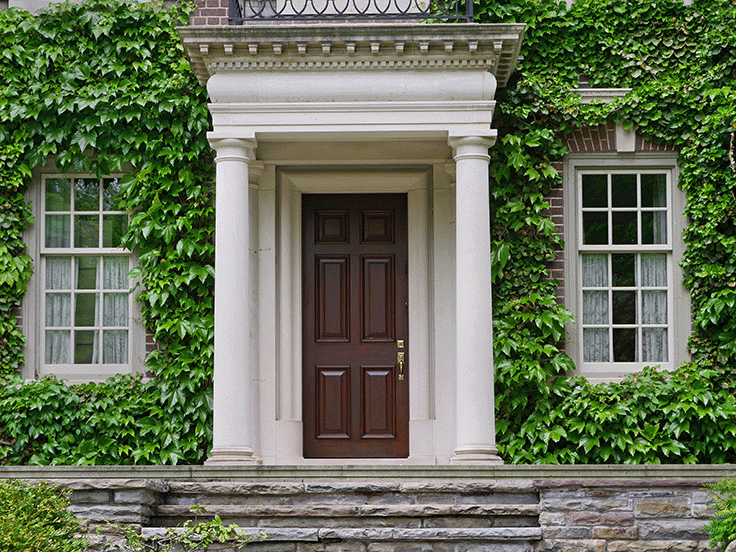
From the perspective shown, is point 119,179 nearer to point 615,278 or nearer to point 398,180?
point 398,180

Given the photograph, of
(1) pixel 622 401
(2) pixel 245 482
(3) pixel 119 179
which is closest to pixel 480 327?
(1) pixel 622 401

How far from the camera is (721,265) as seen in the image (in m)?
9.07

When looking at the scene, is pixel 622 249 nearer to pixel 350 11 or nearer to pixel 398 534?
pixel 350 11

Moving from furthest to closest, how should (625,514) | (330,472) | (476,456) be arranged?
(476,456), (330,472), (625,514)

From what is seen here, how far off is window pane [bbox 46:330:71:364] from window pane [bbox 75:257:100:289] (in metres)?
0.52

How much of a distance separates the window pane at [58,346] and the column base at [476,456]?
4236 millimetres

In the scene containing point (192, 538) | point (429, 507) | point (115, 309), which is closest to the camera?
point (192, 538)

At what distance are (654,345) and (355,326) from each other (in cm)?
304

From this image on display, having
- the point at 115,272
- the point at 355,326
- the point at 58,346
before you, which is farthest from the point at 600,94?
the point at 58,346

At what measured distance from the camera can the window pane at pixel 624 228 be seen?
31.0 ft

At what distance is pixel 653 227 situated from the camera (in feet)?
31.0

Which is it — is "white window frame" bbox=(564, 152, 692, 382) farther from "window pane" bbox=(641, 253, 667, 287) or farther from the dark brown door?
the dark brown door

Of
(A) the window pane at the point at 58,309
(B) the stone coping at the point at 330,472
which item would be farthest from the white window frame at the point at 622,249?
(A) the window pane at the point at 58,309

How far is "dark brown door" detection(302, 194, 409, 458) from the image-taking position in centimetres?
938
